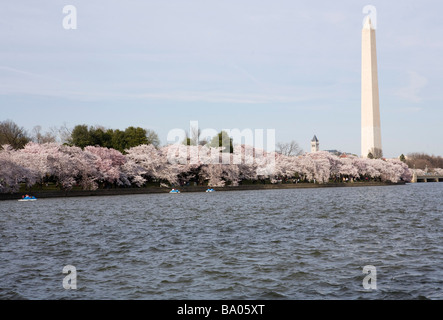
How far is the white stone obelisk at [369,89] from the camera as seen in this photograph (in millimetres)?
127875

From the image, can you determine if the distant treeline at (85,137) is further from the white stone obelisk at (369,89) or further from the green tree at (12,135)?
the white stone obelisk at (369,89)

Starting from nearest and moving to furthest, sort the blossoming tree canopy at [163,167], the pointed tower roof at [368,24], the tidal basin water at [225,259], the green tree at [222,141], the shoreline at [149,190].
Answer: the tidal basin water at [225,259]
the shoreline at [149,190]
the blossoming tree canopy at [163,167]
the green tree at [222,141]
the pointed tower roof at [368,24]

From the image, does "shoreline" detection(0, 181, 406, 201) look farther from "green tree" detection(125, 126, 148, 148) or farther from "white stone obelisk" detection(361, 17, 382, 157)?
"green tree" detection(125, 126, 148, 148)

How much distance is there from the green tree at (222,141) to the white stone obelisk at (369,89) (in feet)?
Answer: 141

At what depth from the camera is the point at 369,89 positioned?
128625 mm

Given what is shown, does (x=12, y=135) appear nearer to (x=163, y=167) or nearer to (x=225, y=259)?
(x=163, y=167)

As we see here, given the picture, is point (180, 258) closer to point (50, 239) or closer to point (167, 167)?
point (50, 239)

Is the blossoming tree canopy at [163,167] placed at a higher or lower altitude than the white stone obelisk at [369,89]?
lower

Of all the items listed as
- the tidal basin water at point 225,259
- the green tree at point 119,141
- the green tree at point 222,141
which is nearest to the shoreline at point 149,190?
the green tree at point 222,141

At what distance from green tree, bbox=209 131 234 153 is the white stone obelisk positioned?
1696 inches

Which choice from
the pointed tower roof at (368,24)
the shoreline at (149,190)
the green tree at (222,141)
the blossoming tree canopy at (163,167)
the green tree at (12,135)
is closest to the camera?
the shoreline at (149,190)

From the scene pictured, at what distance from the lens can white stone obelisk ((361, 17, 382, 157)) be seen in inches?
5034

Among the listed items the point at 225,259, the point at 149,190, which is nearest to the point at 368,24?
the point at 149,190
